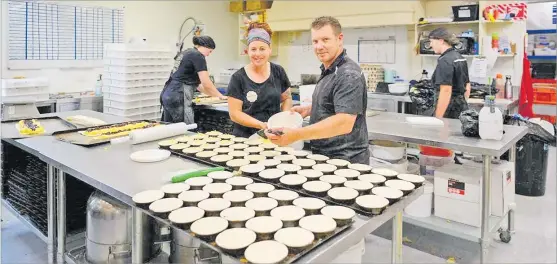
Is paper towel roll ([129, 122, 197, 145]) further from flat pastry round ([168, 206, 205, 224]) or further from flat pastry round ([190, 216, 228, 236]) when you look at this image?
flat pastry round ([190, 216, 228, 236])

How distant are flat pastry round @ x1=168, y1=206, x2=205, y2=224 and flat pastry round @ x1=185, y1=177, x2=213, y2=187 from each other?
240 mm

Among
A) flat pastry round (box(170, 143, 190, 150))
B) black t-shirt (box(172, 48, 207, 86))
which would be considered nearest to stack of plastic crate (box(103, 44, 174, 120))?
black t-shirt (box(172, 48, 207, 86))

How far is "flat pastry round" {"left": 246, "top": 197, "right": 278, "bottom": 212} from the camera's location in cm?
141

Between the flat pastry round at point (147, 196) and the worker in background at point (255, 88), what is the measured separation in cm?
110

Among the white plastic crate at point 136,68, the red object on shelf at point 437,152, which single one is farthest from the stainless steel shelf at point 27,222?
the red object on shelf at point 437,152

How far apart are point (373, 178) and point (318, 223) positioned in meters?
0.52

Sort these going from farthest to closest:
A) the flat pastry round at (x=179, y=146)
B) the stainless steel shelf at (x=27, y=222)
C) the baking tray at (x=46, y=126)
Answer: the baking tray at (x=46, y=126), the stainless steel shelf at (x=27, y=222), the flat pastry round at (x=179, y=146)

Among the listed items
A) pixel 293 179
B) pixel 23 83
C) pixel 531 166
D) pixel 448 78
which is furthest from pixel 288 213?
pixel 23 83

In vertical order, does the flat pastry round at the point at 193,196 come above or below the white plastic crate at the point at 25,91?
below

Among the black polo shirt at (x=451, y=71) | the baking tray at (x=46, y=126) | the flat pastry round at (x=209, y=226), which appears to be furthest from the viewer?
the black polo shirt at (x=451, y=71)

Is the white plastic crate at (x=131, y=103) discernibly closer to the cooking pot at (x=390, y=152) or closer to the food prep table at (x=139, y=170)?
the food prep table at (x=139, y=170)

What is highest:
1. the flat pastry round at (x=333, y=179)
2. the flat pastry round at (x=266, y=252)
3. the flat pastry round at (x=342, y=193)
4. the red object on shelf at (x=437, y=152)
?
the flat pastry round at (x=333, y=179)

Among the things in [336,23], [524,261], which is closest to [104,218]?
[336,23]

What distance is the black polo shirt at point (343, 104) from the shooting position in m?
2.01
